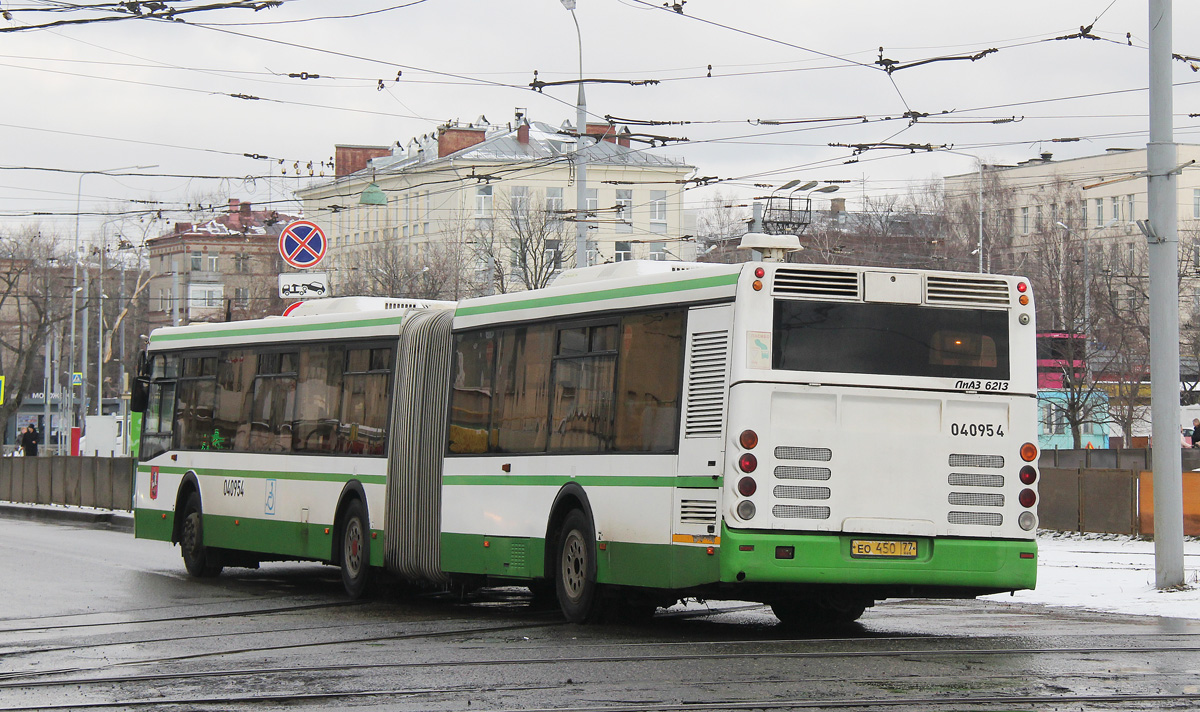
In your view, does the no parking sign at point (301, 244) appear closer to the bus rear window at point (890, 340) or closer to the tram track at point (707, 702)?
the bus rear window at point (890, 340)

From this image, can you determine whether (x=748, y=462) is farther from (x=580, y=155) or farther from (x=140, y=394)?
(x=580, y=155)

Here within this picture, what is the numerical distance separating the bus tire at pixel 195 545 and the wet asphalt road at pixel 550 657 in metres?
2.66

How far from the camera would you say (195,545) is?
63.2ft

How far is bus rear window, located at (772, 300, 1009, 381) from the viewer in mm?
11750

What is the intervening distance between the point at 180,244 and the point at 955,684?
122 m

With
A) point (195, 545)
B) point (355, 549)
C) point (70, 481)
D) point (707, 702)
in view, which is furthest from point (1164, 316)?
point (70, 481)

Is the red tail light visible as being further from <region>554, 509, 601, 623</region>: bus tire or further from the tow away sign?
the tow away sign

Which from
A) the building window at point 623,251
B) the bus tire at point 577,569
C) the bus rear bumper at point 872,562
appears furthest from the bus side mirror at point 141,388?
the building window at point 623,251

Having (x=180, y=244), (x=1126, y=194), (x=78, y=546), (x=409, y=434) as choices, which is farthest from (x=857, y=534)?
(x=180, y=244)

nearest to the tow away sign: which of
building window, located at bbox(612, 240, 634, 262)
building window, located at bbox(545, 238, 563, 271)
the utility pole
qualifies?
the utility pole

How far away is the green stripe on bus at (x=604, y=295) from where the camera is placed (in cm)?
1202

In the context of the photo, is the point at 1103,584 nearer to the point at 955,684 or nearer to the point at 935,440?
the point at 935,440

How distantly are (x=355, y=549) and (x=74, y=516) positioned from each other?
18.3 m

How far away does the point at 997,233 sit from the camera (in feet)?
271
